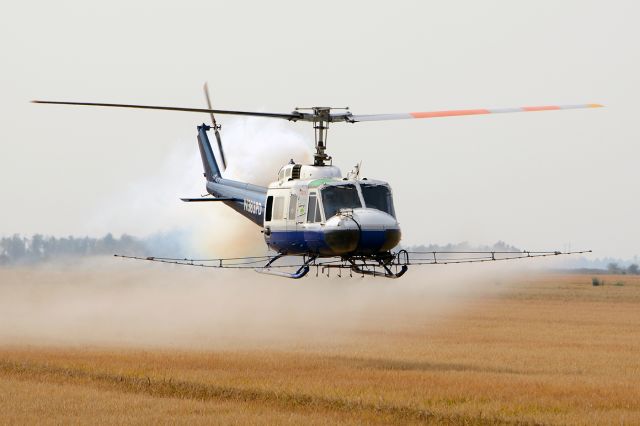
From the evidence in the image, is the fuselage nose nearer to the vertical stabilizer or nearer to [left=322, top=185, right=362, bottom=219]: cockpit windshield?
[left=322, top=185, right=362, bottom=219]: cockpit windshield

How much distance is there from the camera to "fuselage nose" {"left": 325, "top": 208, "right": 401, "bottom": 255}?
30.9 meters

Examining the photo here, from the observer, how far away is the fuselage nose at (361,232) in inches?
1216

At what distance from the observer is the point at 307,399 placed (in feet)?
92.7

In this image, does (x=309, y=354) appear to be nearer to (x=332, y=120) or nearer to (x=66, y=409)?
(x=332, y=120)

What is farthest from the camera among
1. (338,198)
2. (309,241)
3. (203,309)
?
(203,309)

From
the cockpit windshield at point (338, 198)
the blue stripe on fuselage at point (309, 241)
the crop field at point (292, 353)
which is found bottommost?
the crop field at point (292, 353)

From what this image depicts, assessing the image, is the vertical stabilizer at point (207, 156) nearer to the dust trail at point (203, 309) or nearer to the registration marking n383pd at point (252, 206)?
the registration marking n383pd at point (252, 206)

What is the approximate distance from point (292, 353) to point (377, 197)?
10544mm

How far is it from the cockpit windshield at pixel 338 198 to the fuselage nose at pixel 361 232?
0.89ft

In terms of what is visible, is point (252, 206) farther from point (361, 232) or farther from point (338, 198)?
point (361, 232)

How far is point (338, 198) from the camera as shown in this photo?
3173 cm

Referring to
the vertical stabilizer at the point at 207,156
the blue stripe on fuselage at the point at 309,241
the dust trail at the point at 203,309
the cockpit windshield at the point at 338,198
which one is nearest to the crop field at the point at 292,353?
the dust trail at the point at 203,309

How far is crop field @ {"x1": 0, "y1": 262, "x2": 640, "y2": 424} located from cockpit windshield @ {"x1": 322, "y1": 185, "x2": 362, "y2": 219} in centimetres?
440

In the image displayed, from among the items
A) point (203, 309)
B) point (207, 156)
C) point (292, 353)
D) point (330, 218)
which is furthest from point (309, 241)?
point (203, 309)
